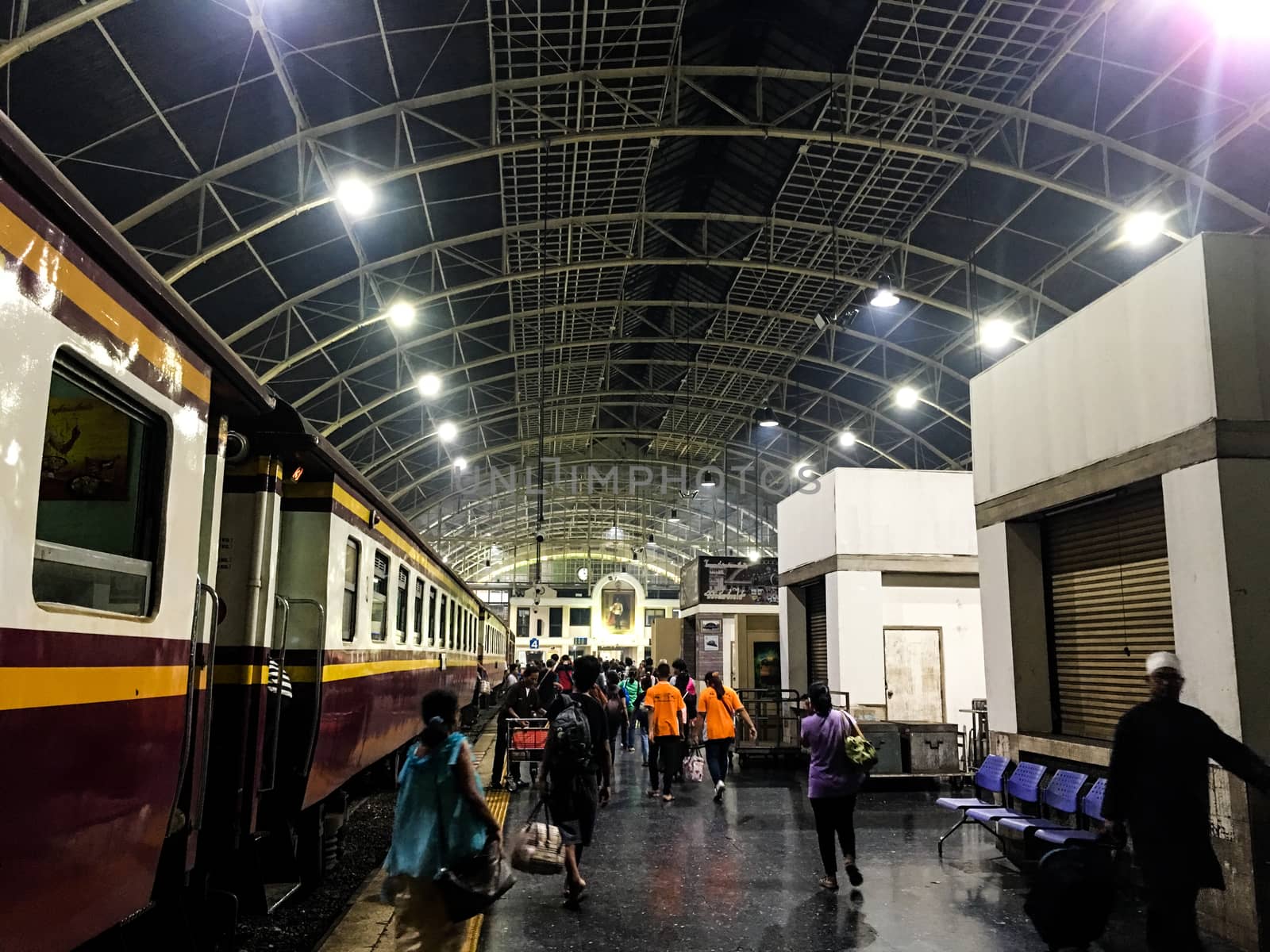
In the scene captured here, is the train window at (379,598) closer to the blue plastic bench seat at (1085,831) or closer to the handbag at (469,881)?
the handbag at (469,881)

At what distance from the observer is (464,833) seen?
393 cm

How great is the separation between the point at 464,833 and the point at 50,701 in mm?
1801

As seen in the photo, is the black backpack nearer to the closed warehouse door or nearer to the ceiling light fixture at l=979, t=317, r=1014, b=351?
the closed warehouse door

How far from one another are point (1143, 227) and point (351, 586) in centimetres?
1599

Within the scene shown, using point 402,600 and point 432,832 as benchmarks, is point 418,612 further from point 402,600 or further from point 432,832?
point 432,832

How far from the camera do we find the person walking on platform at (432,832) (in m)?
3.85

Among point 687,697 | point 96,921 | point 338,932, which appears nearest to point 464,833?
point 96,921

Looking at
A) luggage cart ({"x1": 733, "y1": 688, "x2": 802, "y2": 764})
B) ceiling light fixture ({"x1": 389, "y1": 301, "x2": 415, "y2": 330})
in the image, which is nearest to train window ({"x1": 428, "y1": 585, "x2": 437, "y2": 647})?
luggage cart ({"x1": 733, "y1": 688, "x2": 802, "y2": 764})

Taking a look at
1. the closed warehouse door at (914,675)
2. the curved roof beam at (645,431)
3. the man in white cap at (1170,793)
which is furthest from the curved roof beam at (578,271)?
the man in white cap at (1170,793)

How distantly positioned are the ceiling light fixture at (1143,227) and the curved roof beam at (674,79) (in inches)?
32.3

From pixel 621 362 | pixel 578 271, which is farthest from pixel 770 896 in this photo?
pixel 621 362

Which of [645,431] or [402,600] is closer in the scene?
[402,600]

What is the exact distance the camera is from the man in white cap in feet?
13.4

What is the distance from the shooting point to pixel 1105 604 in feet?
24.5
